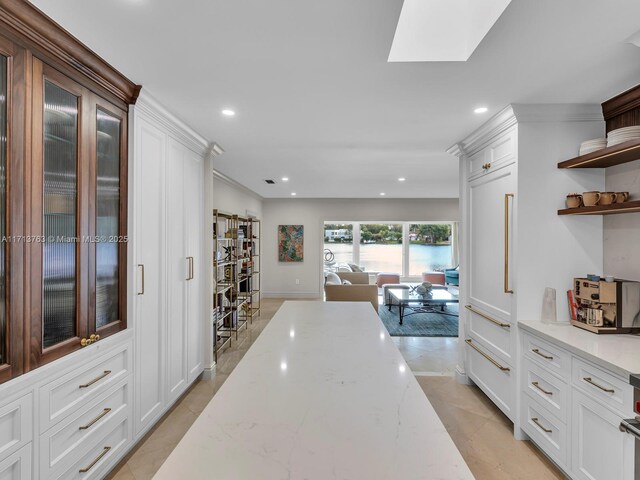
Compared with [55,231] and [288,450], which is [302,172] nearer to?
[55,231]

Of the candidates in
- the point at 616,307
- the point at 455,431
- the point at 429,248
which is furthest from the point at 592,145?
the point at 429,248

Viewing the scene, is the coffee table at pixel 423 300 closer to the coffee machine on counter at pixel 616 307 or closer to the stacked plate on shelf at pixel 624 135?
the coffee machine on counter at pixel 616 307

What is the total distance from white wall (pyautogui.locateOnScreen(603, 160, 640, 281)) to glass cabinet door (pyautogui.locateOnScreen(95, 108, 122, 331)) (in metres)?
3.35

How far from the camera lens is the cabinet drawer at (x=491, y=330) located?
8.25 feet

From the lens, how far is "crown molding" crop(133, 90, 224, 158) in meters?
2.22

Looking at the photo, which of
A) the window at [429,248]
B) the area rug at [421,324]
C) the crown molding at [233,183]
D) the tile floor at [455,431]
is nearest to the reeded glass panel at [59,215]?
the tile floor at [455,431]

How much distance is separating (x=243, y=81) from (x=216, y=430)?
1.87 m

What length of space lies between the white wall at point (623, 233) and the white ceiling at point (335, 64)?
0.54 meters

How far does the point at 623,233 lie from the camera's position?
2.20m

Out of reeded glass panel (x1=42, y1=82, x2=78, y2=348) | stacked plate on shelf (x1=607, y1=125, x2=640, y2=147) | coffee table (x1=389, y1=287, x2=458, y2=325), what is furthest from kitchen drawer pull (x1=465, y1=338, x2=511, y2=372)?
reeded glass panel (x1=42, y1=82, x2=78, y2=348)

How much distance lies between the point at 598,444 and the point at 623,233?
1.36 m

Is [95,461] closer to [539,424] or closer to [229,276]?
[539,424]

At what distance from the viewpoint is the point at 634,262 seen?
2.12 m

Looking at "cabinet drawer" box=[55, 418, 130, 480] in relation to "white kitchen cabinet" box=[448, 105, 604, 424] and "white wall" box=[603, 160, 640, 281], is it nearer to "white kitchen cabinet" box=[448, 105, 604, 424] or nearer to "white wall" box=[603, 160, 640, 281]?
"white kitchen cabinet" box=[448, 105, 604, 424]
